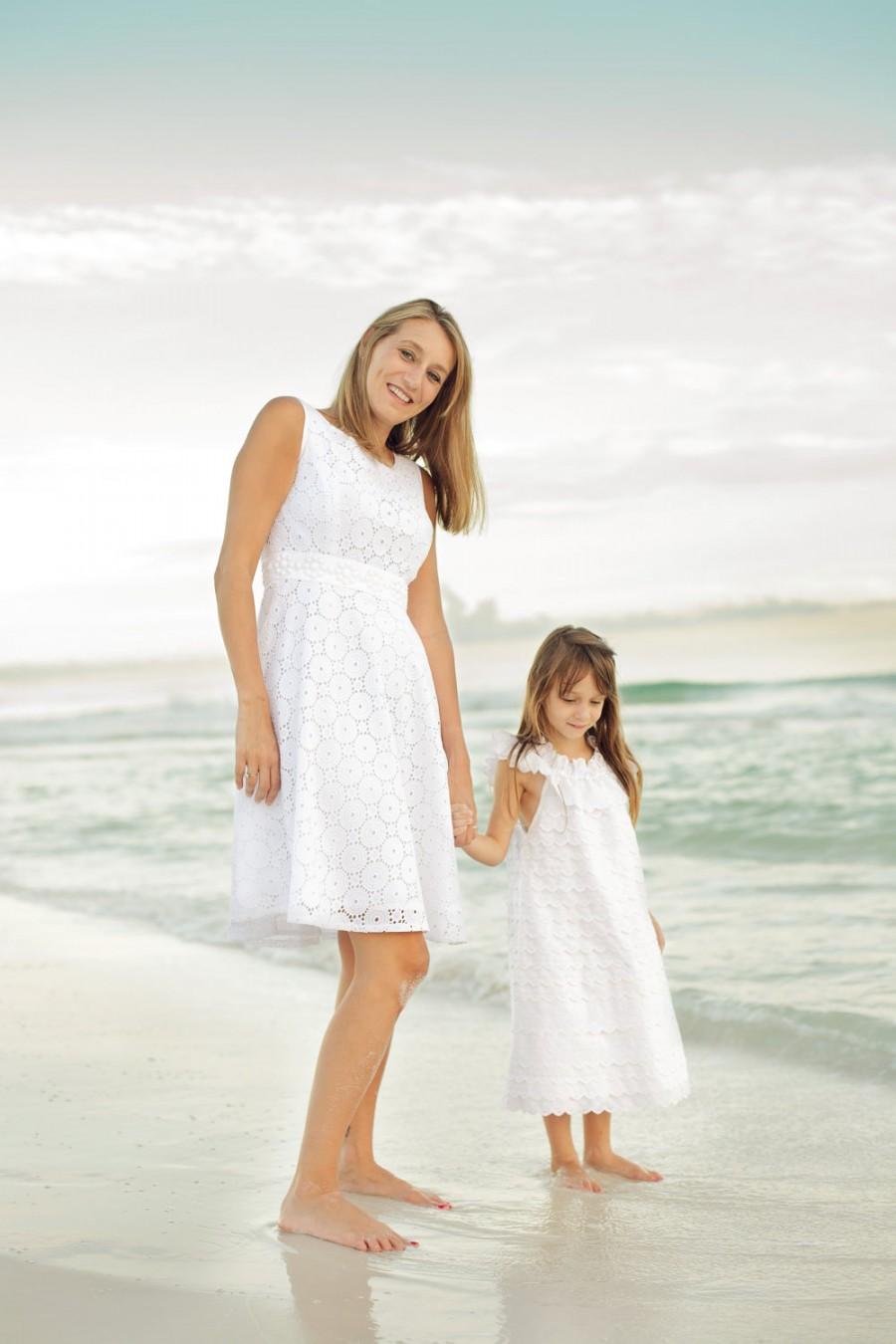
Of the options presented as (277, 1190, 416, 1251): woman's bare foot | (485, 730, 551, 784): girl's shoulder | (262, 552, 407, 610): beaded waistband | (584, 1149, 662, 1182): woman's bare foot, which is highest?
(262, 552, 407, 610): beaded waistband

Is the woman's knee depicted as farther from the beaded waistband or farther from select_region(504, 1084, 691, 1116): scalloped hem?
the beaded waistband

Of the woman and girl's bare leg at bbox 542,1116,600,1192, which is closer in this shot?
the woman

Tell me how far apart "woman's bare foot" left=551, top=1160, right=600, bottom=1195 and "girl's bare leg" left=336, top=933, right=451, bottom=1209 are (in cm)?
30

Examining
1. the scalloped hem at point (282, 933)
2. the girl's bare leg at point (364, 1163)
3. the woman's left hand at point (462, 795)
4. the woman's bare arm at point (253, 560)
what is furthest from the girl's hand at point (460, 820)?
the woman's bare arm at point (253, 560)

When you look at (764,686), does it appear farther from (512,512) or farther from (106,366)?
(106,366)

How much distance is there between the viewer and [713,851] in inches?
332

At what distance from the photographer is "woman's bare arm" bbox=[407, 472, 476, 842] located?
3.06 m

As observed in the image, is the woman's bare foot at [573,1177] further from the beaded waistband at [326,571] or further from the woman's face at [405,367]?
the woman's face at [405,367]

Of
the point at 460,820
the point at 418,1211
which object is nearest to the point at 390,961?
the point at 460,820

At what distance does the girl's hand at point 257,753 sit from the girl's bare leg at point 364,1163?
0.36 metres

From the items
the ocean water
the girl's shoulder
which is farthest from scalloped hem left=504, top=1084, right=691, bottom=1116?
the ocean water

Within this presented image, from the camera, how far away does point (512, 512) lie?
17.6 m

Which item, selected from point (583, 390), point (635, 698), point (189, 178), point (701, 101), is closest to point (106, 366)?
point (189, 178)

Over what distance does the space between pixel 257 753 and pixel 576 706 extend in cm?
A: 87
